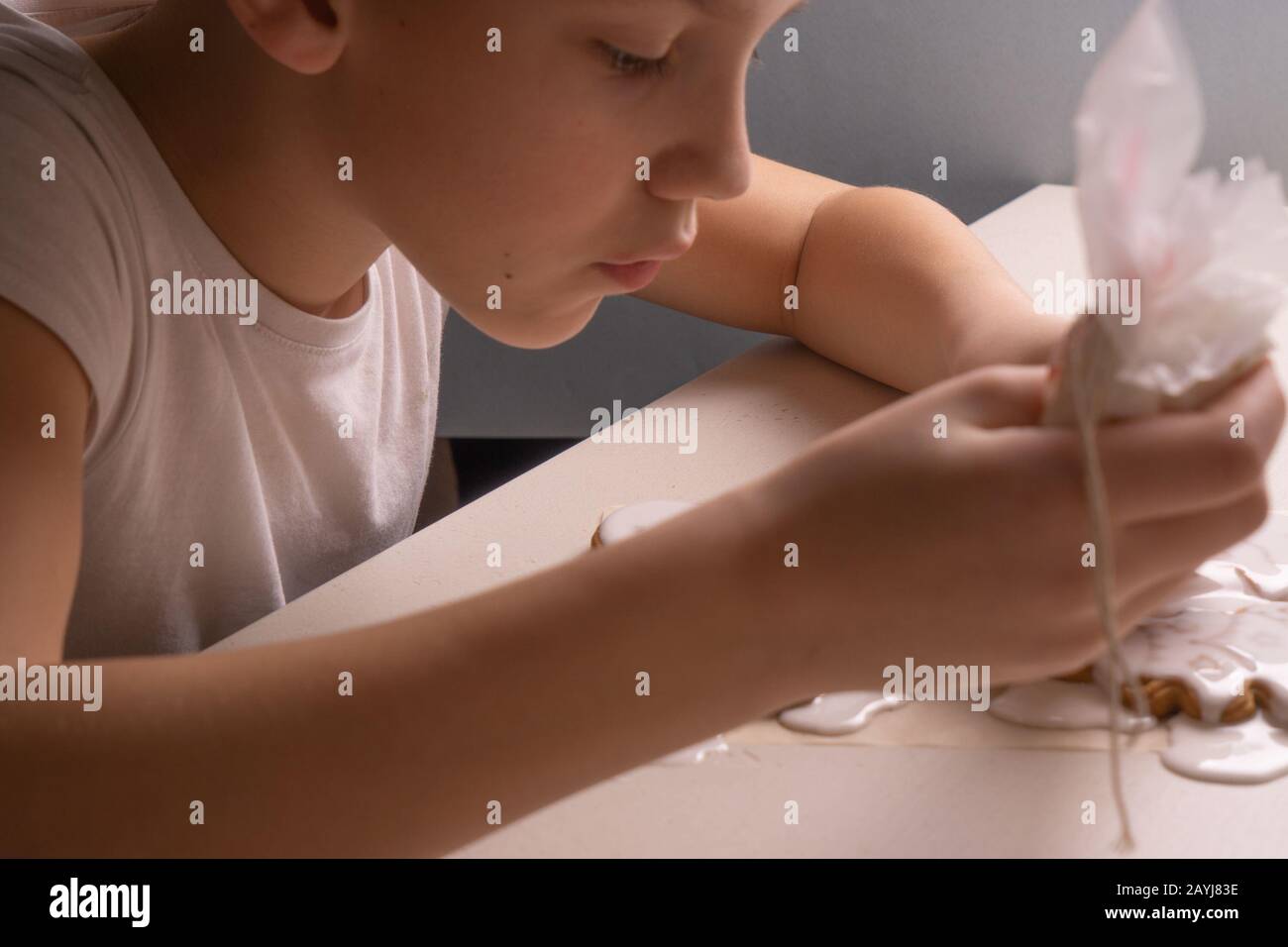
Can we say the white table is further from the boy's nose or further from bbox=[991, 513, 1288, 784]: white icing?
the boy's nose

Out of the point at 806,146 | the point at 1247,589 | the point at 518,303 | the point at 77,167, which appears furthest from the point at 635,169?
the point at 806,146

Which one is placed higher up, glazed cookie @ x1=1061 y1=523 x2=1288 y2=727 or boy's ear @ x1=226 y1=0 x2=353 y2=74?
boy's ear @ x1=226 y1=0 x2=353 y2=74

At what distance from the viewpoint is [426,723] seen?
1.42 ft

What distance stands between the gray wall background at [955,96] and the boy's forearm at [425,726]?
1.03 metres

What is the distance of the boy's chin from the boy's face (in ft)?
0.08

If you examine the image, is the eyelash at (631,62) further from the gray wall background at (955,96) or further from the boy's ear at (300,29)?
the gray wall background at (955,96)

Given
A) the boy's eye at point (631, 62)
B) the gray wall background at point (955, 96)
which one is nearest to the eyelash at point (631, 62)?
the boy's eye at point (631, 62)

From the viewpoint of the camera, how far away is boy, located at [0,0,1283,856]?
43 cm

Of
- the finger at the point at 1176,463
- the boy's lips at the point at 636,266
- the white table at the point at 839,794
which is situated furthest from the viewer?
the boy's lips at the point at 636,266

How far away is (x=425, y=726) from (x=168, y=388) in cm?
34

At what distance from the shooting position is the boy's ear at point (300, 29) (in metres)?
0.58

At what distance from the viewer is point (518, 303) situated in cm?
66

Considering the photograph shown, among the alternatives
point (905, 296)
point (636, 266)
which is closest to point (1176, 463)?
point (636, 266)

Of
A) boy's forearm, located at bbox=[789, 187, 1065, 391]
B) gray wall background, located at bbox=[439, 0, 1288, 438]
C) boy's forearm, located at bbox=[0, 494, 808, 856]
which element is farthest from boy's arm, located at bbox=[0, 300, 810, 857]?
gray wall background, located at bbox=[439, 0, 1288, 438]
